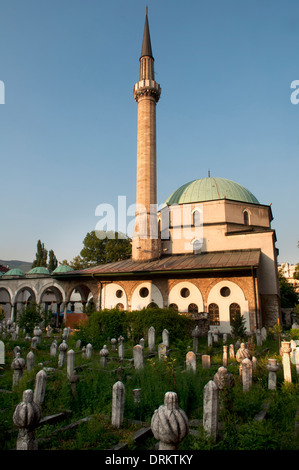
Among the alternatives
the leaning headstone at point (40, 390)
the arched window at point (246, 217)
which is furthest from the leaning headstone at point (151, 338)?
the arched window at point (246, 217)

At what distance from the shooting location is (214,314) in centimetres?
1992

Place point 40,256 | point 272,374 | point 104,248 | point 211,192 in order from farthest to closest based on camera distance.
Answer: point 40,256 < point 104,248 < point 211,192 < point 272,374

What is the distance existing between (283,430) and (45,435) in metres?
3.69

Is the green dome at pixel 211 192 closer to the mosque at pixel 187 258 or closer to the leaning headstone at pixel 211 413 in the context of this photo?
the mosque at pixel 187 258

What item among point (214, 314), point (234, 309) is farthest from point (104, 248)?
point (234, 309)

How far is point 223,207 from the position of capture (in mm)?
25062

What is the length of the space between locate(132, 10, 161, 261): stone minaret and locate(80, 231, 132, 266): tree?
1120 cm

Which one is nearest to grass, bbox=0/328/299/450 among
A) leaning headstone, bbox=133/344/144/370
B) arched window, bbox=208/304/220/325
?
leaning headstone, bbox=133/344/144/370

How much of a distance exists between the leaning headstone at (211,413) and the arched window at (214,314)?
15.1 m

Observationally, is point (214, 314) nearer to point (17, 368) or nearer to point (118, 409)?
point (17, 368)

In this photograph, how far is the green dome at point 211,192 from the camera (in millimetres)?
26906

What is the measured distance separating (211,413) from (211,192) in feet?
76.4

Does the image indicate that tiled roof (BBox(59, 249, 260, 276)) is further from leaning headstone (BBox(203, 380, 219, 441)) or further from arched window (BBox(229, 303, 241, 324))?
leaning headstone (BBox(203, 380, 219, 441))
